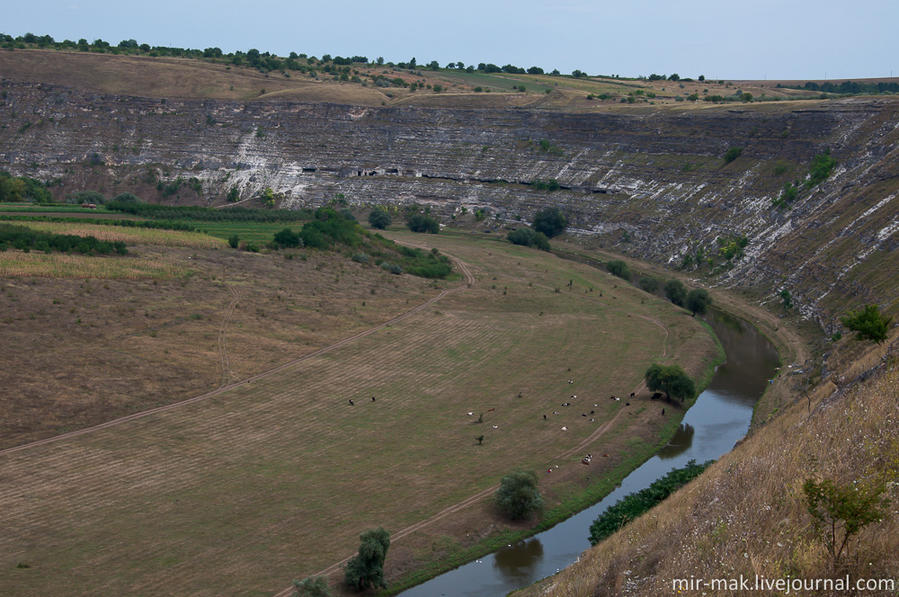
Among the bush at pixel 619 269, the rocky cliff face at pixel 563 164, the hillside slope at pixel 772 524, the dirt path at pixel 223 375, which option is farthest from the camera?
the bush at pixel 619 269

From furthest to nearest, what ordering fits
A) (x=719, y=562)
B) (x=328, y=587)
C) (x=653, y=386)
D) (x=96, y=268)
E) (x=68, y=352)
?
(x=96, y=268), (x=653, y=386), (x=68, y=352), (x=328, y=587), (x=719, y=562)

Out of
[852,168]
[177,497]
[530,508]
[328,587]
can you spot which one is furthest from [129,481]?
[852,168]

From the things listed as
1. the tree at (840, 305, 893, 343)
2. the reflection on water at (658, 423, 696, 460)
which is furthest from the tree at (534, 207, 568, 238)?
the tree at (840, 305, 893, 343)

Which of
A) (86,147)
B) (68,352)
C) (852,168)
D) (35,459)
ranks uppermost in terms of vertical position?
(86,147)

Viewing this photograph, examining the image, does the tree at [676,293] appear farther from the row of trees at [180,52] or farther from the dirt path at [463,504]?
the row of trees at [180,52]

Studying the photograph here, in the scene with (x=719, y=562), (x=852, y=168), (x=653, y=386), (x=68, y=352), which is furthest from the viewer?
(x=852, y=168)

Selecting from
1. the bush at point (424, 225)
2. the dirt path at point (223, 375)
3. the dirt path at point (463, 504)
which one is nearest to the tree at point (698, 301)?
the dirt path at point (463, 504)

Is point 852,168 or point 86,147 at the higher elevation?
point 86,147

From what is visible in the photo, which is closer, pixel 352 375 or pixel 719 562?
pixel 719 562

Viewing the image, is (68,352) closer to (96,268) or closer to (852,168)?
(96,268)
